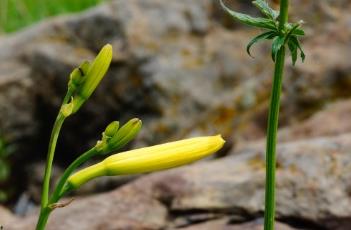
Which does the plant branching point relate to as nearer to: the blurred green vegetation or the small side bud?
the small side bud

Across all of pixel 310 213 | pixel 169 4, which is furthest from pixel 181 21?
pixel 310 213

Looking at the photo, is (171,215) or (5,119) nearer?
(171,215)

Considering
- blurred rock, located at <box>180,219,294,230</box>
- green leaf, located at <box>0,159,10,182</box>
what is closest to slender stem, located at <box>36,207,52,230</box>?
blurred rock, located at <box>180,219,294,230</box>

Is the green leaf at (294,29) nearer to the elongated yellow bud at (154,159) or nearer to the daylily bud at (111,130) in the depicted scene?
the elongated yellow bud at (154,159)

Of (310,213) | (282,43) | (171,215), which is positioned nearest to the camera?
(282,43)

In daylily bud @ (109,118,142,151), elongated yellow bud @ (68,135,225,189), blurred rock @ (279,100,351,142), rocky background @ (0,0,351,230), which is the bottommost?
elongated yellow bud @ (68,135,225,189)

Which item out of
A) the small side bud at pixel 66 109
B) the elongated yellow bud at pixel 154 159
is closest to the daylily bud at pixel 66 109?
the small side bud at pixel 66 109

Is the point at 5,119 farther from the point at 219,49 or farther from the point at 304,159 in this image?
the point at 304,159
